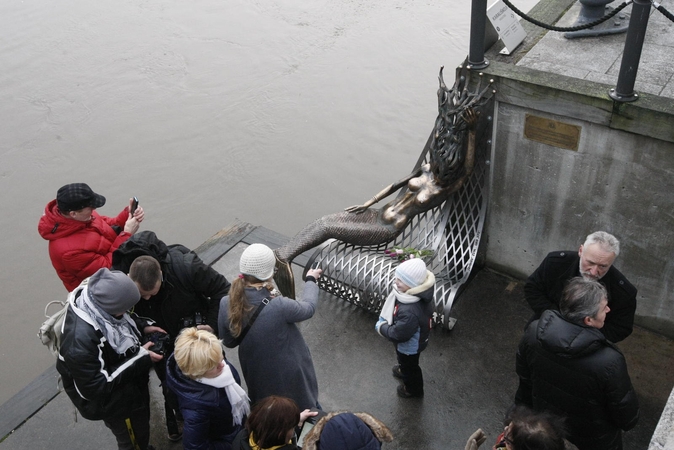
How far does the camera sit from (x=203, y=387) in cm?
303

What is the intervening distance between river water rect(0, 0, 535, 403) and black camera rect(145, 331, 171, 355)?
8.94 feet

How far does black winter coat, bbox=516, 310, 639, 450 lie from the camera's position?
2.79 meters

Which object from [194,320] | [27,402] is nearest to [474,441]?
[194,320]

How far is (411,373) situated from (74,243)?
2256mm

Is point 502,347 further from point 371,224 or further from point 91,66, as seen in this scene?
point 91,66

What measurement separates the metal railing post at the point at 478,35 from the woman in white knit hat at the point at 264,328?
2.16 m

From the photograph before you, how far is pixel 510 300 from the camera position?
4.95 metres

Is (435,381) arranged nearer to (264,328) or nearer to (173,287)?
(264,328)

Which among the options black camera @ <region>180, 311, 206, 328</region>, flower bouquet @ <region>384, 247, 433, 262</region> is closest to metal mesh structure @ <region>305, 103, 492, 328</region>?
flower bouquet @ <region>384, 247, 433, 262</region>

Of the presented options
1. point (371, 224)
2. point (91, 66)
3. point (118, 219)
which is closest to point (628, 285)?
point (371, 224)

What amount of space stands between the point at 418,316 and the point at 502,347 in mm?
1166

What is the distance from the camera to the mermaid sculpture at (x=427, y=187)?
448 centimetres

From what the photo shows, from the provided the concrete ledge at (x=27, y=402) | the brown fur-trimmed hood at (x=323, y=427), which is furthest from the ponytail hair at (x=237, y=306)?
the concrete ledge at (x=27, y=402)

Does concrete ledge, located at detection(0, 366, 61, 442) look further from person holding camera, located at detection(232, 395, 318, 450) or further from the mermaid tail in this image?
person holding camera, located at detection(232, 395, 318, 450)
